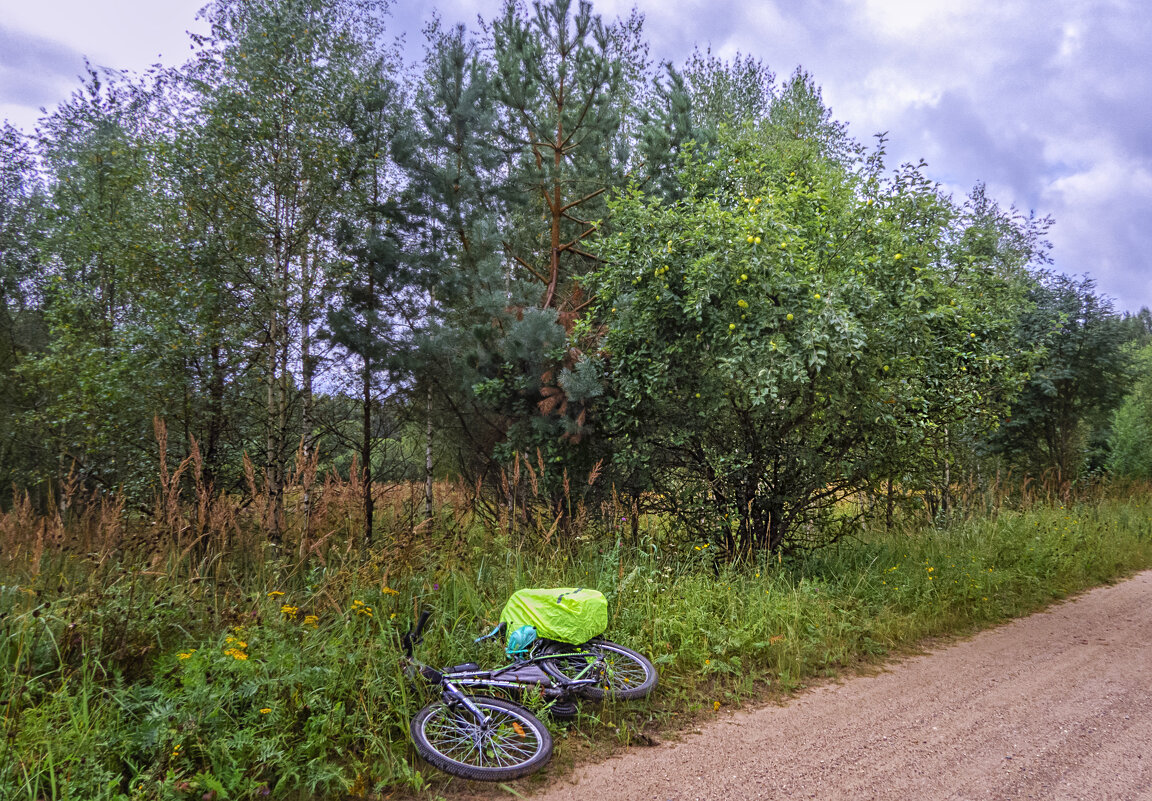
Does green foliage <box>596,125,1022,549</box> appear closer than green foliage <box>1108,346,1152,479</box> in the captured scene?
Yes

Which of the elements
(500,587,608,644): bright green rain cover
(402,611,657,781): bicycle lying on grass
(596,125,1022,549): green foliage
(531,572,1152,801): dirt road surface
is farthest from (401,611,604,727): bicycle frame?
(596,125,1022,549): green foliage

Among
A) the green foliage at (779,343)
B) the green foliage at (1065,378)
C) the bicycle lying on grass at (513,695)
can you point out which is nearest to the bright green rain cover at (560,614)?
the bicycle lying on grass at (513,695)

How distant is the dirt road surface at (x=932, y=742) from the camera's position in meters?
2.96

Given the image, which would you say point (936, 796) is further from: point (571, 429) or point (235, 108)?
point (235, 108)

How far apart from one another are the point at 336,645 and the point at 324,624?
13.5 inches

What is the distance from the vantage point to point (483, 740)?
3.10 metres

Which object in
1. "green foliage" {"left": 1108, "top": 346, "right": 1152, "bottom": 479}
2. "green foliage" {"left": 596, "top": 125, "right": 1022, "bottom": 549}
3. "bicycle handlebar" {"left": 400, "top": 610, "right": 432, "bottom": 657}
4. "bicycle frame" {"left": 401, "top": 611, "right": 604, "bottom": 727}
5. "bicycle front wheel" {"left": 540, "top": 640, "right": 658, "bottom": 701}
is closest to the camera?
"bicycle frame" {"left": 401, "top": 611, "right": 604, "bottom": 727}

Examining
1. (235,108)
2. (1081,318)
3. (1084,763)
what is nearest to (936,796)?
(1084,763)

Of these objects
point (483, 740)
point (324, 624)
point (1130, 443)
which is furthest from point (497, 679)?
point (1130, 443)

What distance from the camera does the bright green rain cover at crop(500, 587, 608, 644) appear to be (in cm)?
378

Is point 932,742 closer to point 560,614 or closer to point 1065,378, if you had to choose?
point 560,614

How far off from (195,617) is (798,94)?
18.4m

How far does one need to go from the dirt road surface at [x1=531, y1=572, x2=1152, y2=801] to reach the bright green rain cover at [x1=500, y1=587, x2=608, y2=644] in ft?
2.43

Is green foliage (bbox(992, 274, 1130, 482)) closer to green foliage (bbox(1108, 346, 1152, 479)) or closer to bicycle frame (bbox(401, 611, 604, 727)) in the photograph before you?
green foliage (bbox(1108, 346, 1152, 479))
